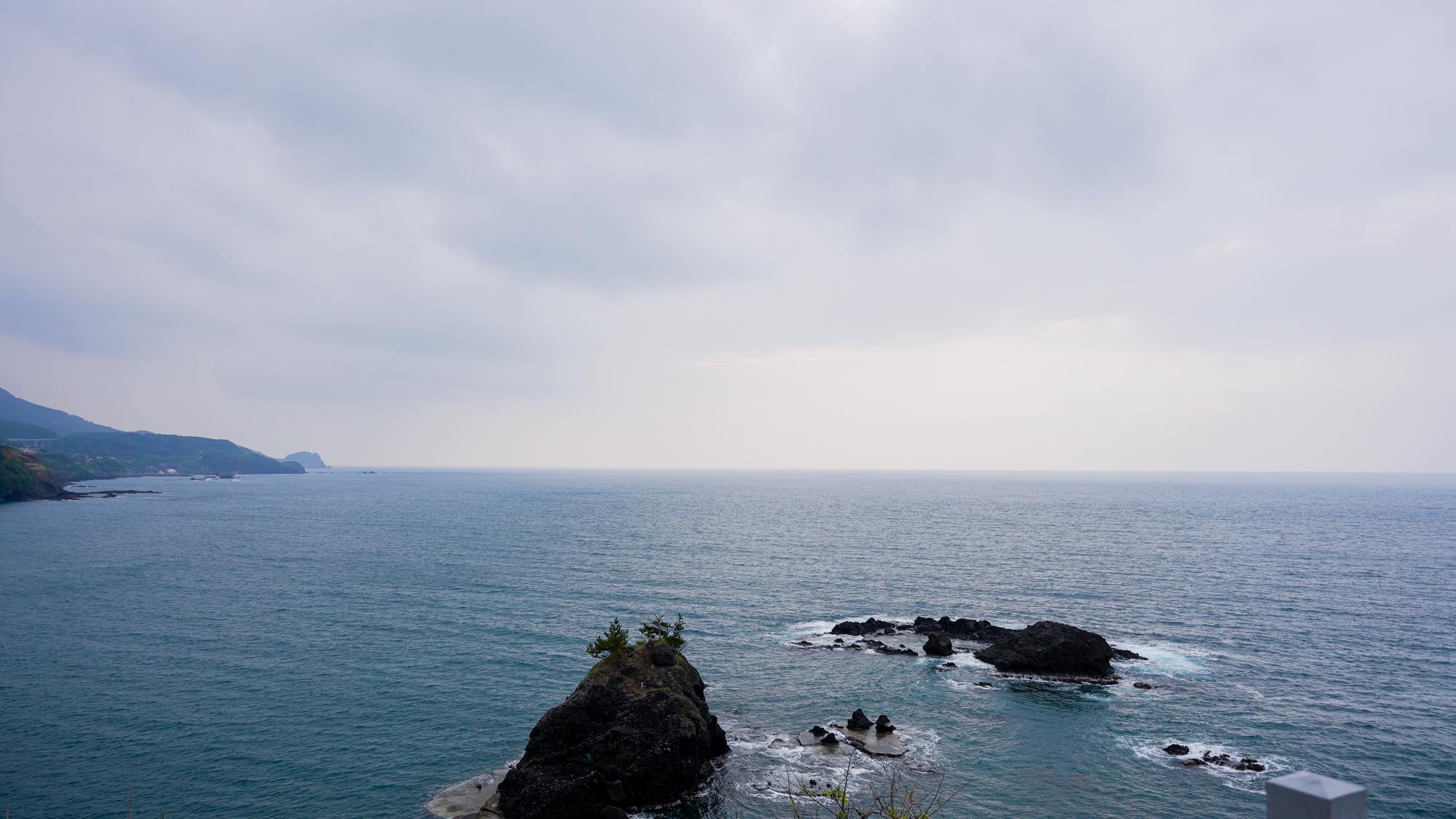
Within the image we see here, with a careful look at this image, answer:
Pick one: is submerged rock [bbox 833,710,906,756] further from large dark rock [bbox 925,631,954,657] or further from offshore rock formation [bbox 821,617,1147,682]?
offshore rock formation [bbox 821,617,1147,682]

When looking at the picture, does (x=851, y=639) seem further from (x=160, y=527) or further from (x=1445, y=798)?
(x=160, y=527)

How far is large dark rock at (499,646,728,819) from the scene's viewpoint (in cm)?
3622

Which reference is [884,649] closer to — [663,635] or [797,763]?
[797,763]

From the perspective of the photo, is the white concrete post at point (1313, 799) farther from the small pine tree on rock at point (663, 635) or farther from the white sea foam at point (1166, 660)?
the white sea foam at point (1166, 660)

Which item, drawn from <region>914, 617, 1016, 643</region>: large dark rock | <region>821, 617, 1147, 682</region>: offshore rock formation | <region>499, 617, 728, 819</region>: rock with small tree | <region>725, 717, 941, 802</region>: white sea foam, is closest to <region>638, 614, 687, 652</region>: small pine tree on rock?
<region>499, 617, 728, 819</region>: rock with small tree

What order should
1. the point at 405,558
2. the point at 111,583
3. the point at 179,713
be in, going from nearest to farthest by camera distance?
the point at 179,713 < the point at 111,583 < the point at 405,558

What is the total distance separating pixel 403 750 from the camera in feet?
141

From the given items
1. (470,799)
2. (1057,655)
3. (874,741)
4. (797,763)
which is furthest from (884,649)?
(470,799)

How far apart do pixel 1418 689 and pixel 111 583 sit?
450 feet

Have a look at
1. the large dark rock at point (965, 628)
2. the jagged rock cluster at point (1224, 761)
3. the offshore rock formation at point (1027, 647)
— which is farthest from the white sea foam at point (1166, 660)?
the jagged rock cluster at point (1224, 761)

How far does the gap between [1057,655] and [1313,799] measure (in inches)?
2304

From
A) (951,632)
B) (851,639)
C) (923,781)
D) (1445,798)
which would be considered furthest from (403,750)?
(1445,798)

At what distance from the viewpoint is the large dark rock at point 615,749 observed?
3622cm

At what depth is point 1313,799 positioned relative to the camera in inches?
265
